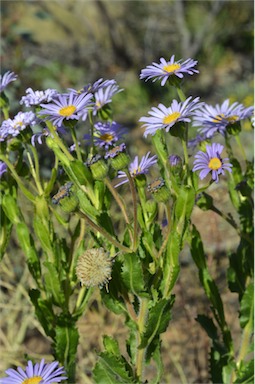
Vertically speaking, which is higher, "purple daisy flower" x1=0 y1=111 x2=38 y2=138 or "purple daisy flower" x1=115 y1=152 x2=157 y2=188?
"purple daisy flower" x1=0 y1=111 x2=38 y2=138

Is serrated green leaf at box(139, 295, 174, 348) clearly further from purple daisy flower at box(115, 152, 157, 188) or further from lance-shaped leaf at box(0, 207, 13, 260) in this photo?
lance-shaped leaf at box(0, 207, 13, 260)

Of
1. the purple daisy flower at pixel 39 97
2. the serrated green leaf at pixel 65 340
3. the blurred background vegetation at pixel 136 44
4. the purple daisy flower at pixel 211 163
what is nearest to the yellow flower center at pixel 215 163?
the purple daisy flower at pixel 211 163

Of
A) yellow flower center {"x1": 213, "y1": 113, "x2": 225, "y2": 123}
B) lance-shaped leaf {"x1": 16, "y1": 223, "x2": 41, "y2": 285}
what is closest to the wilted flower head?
lance-shaped leaf {"x1": 16, "y1": 223, "x2": 41, "y2": 285}

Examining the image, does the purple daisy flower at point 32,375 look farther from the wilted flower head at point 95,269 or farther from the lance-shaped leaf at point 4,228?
the lance-shaped leaf at point 4,228

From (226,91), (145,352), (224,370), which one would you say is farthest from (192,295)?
(226,91)

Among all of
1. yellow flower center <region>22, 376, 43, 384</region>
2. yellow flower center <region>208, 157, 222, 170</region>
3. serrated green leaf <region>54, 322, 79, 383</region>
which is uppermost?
yellow flower center <region>208, 157, 222, 170</region>

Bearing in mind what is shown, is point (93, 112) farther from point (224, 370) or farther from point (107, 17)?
point (107, 17)

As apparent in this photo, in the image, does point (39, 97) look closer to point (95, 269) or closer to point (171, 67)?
point (171, 67)
